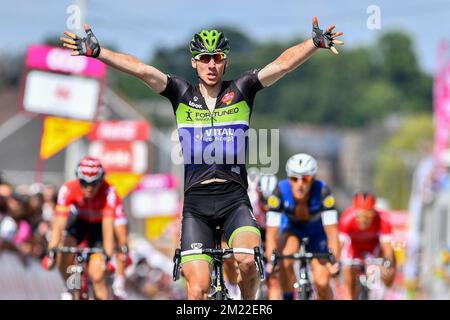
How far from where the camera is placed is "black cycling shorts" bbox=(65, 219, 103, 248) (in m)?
13.1

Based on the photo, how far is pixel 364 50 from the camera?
7303 inches

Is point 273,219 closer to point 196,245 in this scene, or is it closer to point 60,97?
point 196,245

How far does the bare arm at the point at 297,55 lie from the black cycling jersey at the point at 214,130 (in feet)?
0.55

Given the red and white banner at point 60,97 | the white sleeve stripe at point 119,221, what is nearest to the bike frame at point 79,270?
the white sleeve stripe at point 119,221

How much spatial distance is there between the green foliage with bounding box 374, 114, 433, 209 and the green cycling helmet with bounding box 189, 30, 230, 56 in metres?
99.2

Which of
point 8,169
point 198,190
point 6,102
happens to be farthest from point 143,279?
point 6,102

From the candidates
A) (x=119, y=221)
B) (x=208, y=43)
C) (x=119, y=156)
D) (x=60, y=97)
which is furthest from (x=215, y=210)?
(x=119, y=156)

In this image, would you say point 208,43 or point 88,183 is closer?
point 208,43

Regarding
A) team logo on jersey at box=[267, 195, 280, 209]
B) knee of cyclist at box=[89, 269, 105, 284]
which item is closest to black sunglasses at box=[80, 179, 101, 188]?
knee of cyclist at box=[89, 269, 105, 284]

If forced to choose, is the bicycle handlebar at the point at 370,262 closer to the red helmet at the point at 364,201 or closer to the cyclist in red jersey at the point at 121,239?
the red helmet at the point at 364,201

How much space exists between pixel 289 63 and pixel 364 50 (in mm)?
178795

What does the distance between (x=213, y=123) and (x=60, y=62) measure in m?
15.4

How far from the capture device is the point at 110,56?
29.8 feet
